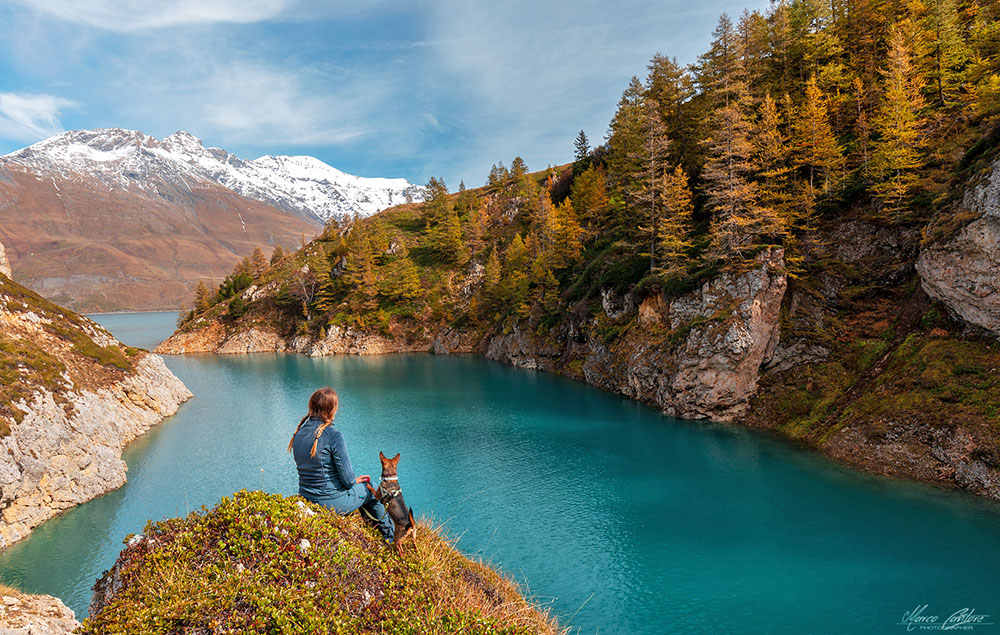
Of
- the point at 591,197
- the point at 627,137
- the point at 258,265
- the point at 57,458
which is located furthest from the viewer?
the point at 258,265

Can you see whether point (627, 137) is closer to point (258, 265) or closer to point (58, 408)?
point (58, 408)

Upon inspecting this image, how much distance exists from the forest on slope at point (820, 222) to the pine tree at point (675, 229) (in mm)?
200

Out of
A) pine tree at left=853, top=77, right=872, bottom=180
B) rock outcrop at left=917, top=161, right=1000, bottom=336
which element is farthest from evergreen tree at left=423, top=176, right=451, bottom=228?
rock outcrop at left=917, top=161, right=1000, bottom=336

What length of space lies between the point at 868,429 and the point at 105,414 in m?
47.7

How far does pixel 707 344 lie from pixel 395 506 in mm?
32130

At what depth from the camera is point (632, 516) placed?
848 inches

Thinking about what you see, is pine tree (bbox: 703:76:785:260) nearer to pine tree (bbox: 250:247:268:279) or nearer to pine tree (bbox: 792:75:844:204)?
pine tree (bbox: 792:75:844:204)

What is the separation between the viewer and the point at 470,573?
891 centimetres

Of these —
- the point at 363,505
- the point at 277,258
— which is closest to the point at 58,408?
the point at 363,505

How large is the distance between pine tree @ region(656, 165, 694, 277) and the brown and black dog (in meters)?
35.0

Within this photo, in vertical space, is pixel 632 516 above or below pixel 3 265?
below

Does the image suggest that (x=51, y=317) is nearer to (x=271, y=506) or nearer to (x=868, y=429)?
(x=271, y=506)

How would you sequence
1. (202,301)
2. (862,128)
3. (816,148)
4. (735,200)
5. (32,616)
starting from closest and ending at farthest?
(32,616)
(735,200)
(816,148)
(862,128)
(202,301)

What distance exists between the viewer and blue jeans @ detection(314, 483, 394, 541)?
7594 mm
